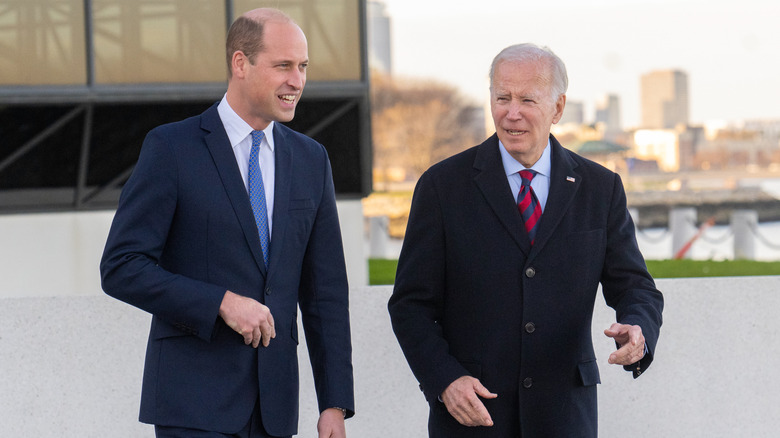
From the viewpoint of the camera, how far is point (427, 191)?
2799 mm

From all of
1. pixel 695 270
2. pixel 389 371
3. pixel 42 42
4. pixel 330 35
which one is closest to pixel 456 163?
pixel 389 371

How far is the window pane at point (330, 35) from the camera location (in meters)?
10.7

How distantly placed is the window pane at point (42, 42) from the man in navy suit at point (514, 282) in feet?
28.4

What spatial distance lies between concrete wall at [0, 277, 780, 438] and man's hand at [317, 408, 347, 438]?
5.83 feet

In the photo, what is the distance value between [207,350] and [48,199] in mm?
9387

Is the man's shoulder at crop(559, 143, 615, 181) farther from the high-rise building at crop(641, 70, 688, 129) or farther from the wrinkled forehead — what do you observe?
the high-rise building at crop(641, 70, 688, 129)

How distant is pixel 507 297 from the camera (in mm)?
2734

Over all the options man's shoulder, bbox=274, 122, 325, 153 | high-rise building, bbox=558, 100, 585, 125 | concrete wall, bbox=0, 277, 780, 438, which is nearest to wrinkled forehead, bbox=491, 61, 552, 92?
man's shoulder, bbox=274, 122, 325, 153

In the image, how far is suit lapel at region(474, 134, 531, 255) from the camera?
2738 mm

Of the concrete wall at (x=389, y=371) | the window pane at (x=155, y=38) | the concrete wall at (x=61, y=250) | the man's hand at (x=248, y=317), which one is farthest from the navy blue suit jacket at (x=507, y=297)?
the window pane at (x=155, y=38)

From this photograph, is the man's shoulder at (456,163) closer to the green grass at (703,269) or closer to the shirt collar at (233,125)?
the shirt collar at (233,125)

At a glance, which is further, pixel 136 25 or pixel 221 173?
pixel 136 25

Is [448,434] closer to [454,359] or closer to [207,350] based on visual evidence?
[454,359]

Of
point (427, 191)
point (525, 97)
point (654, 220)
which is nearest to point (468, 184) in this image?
point (427, 191)
